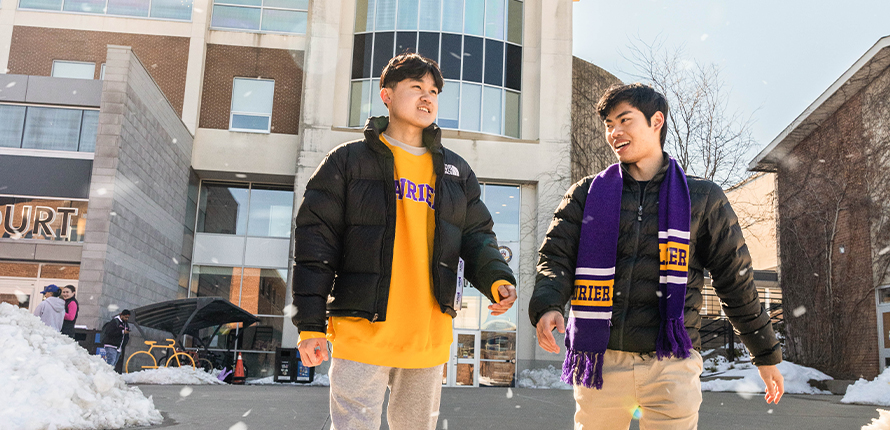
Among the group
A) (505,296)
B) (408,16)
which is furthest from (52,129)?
(505,296)

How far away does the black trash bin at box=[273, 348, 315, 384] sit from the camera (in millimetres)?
19891

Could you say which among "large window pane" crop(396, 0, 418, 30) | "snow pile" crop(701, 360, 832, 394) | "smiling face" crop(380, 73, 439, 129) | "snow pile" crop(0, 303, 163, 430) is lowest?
"snow pile" crop(701, 360, 832, 394)

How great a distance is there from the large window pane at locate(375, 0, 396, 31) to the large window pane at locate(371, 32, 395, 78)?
29 centimetres

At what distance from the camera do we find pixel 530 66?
79.5 ft

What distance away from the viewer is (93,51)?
24.4 meters

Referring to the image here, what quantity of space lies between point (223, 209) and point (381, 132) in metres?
23.0

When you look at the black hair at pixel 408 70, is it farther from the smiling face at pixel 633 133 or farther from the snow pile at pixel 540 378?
the snow pile at pixel 540 378

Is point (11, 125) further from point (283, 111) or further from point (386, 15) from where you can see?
point (386, 15)

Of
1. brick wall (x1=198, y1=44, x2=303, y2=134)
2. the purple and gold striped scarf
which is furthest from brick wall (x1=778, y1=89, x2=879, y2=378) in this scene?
the purple and gold striped scarf

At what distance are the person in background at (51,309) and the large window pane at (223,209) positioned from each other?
11038 millimetres

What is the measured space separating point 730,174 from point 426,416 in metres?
17.8

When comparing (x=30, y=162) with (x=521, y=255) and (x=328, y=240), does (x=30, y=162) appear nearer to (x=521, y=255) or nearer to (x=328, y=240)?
(x=521, y=255)

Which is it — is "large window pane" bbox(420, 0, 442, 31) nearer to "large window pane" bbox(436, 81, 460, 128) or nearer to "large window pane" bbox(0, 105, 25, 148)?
"large window pane" bbox(436, 81, 460, 128)

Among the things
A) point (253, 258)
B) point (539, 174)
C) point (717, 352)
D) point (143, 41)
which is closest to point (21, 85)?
point (143, 41)
